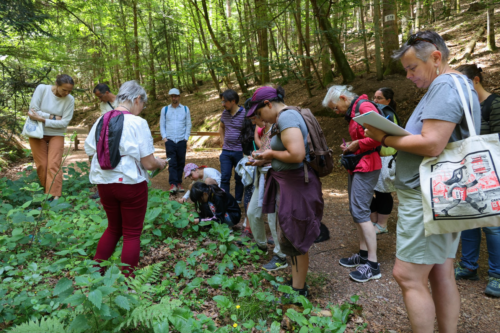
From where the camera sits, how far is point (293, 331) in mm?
Result: 2445

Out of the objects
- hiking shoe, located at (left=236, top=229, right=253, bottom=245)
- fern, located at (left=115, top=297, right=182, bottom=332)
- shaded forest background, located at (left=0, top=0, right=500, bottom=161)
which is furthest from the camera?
shaded forest background, located at (left=0, top=0, right=500, bottom=161)

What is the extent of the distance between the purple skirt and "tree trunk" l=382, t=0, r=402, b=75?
26.4ft

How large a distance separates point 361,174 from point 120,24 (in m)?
17.4

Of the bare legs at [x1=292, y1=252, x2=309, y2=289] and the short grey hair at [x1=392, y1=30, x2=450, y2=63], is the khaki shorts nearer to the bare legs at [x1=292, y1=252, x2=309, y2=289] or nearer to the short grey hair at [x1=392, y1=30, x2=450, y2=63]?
the short grey hair at [x1=392, y1=30, x2=450, y2=63]

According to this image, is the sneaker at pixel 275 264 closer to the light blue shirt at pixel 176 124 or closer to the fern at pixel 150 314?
the fern at pixel 150 314

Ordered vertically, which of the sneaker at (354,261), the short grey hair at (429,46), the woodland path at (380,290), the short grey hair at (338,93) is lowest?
the woodland path at (380,290)

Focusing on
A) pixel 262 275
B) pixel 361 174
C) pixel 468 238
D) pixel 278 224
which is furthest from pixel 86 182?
pixel 468 238

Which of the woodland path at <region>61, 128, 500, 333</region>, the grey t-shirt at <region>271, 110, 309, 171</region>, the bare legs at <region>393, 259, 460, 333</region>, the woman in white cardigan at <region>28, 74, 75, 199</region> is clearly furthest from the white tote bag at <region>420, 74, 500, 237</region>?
the woman in white cardigan at <region>28, 74, 75, 199</region>

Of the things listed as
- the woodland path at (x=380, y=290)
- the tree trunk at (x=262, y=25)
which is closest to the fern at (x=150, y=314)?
the woodland path at (x=380, y=290)

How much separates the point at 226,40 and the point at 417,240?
11.6 m

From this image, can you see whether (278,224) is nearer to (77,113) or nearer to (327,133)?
(327,133)

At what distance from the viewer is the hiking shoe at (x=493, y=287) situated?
2.80m

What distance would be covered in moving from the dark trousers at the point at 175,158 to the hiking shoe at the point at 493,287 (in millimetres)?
5406

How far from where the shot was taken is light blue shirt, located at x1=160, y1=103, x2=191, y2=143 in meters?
6.42
